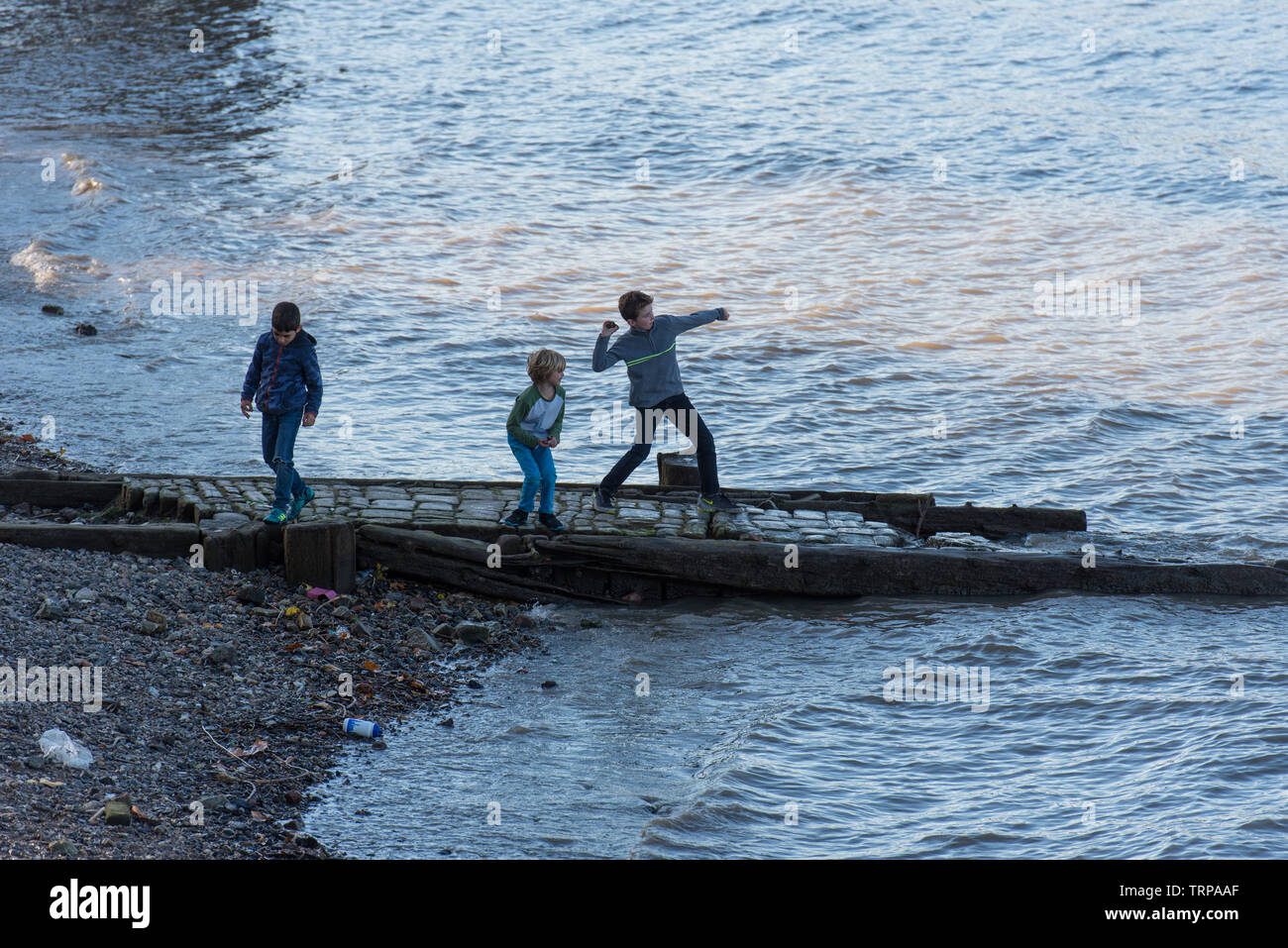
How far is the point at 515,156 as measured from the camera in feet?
103

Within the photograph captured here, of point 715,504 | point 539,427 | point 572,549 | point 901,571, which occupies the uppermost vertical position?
point 539,427

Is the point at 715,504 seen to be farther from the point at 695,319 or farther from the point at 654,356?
the point at 695,319

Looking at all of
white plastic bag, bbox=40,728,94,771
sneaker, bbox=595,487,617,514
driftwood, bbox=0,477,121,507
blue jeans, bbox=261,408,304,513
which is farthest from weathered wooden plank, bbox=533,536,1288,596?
white plastic bag, bbox=40,728,94,771

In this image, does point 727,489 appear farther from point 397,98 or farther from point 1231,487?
point 397,98

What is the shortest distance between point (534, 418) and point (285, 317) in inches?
78.6

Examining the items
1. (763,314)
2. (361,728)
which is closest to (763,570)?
(361,728)

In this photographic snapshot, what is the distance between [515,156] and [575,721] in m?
25.4

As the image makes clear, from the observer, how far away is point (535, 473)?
991 cm

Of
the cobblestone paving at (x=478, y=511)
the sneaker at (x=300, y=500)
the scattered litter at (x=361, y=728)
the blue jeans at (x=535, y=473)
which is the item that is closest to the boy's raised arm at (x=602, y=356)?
the blue jeans at (x=535, y=473)

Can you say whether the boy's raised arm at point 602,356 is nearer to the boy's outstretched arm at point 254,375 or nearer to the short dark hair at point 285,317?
the short dark hair at point 285,317

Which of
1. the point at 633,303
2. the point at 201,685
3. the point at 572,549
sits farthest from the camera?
the point at 633,303

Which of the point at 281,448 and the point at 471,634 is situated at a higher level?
the point at 281,448

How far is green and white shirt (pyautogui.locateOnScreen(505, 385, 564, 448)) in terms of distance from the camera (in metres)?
9.59

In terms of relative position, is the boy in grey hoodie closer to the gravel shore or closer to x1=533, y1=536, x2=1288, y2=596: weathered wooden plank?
x1=533, y1=536, x2=1288, y2=596: weathered wooden plank
